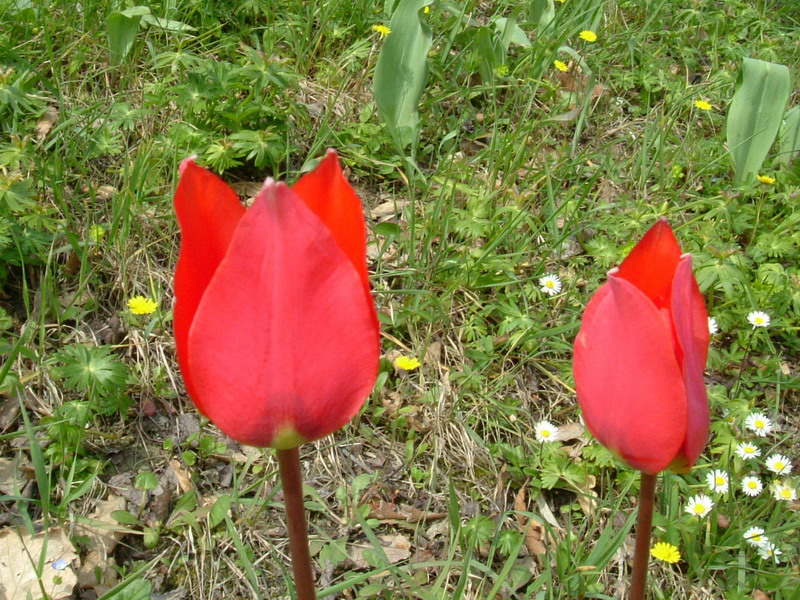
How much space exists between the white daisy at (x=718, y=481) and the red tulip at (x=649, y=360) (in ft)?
3.52

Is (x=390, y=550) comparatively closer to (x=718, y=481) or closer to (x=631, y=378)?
(x=718, y=481)

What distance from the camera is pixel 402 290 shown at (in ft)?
7.27

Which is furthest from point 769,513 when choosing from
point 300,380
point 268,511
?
point 300,380

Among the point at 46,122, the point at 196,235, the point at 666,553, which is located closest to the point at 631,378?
the point at 196,235

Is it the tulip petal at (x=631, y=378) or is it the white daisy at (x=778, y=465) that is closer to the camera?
the tulip petal at (x=631, y=378)

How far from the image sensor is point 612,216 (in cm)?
268

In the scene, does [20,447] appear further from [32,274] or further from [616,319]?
[616,319]

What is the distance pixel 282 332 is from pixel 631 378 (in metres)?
0.35

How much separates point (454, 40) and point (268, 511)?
6.70 feet

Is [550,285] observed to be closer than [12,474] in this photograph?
No

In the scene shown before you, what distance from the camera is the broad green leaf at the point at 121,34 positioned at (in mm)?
2635

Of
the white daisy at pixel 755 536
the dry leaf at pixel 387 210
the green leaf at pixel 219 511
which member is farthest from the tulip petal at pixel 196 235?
the dry leaf at pixel 387 210

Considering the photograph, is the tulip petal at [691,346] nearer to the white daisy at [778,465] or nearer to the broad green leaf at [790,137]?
the white daisy at [778,465]

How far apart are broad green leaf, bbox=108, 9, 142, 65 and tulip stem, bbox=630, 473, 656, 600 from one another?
7.47 feet
